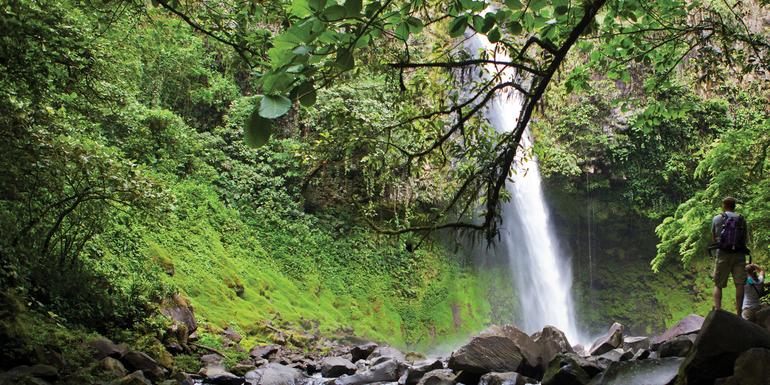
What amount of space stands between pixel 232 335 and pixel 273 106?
860 cm

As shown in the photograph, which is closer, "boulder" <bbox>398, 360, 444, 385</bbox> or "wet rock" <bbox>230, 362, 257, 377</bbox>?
"wet rock" <bbox>230, 362, 257, 377</bbox>

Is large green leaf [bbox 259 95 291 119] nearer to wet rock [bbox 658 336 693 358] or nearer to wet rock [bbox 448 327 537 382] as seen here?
wet rock [bbox 658 336 693 358]

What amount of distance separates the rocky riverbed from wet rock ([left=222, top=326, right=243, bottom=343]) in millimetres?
29

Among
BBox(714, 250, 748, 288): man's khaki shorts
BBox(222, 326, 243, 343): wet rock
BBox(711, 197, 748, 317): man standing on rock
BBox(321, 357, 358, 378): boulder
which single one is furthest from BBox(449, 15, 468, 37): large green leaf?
BBox(222, 326, 243, 343): wet rock

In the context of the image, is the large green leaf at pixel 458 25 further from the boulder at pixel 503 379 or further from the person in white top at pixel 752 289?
the person in white top at pixel 752 289

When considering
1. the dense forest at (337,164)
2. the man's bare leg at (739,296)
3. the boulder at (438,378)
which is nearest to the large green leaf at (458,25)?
the dense forest at (337,164)

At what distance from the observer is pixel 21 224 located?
19.4ft

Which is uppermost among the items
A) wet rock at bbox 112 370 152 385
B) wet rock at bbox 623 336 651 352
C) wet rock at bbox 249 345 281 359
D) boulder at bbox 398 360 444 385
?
wet rock at bbox 249 345 281 359

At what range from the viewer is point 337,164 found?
3543 mm

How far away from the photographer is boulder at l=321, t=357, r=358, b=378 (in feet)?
27.0

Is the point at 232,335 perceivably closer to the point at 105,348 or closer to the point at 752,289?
the point at 105,348

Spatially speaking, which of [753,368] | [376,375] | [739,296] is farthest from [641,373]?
[376,375]

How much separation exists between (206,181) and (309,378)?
7.32 meters

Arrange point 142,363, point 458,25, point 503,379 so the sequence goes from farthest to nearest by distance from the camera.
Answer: point 503,379
point 142,363
point 458,25
